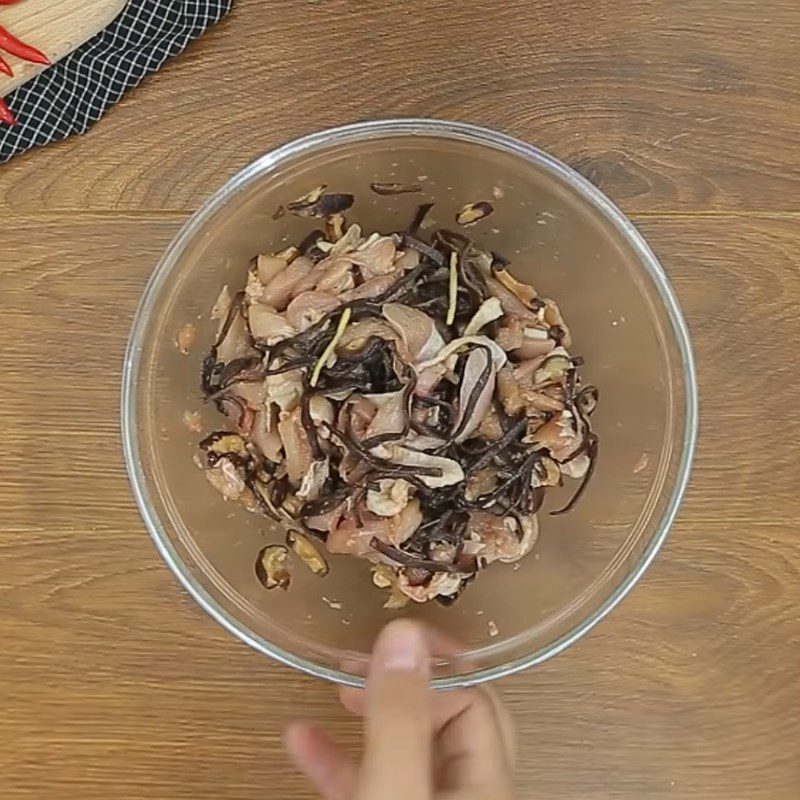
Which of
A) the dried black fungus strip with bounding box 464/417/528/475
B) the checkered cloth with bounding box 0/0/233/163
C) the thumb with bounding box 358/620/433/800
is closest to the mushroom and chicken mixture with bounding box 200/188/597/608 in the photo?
the dried black fungus strip with bounding box 464/417/528/475

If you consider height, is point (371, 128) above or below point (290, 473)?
above

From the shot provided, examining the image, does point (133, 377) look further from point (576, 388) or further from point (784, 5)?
point (784, 5)

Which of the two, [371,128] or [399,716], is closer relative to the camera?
[399,716]

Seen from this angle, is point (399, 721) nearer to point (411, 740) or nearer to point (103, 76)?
point (411, 740)

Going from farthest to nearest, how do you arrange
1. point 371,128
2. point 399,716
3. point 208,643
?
point 208,643, point 371,128, point 399,716

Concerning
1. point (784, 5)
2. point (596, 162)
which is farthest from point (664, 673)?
point (784, 5)

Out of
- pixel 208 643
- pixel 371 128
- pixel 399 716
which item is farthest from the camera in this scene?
pixel 208 643

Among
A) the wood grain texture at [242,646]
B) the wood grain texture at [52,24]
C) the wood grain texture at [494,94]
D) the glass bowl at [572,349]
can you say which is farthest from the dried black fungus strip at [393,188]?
the wood grain texture at [52,24]
